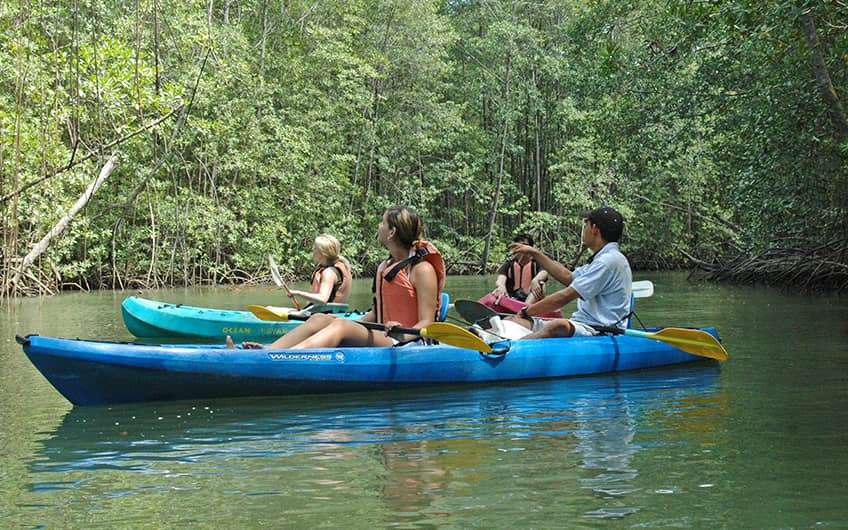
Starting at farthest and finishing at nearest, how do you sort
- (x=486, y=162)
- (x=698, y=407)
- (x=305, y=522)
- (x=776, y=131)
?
(x=486, y=162) → (x=776, y=131) → (x=698, y=407) → (x=305, y=522)

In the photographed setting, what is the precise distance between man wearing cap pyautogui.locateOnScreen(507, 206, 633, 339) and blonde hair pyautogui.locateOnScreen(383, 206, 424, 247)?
2.32 feet

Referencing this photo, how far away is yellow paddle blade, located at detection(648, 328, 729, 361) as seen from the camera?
7301mm

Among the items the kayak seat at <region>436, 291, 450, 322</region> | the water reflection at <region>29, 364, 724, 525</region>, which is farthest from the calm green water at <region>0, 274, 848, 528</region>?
the kayak seat at <region>436, 291, 450, 322</region>

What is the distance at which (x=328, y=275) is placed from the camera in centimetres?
889

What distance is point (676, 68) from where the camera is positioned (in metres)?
14.6

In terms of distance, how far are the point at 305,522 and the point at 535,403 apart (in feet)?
9.23

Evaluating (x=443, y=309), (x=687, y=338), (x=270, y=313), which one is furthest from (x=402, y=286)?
(x=270, y=313)

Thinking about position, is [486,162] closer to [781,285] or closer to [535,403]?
[781,285]

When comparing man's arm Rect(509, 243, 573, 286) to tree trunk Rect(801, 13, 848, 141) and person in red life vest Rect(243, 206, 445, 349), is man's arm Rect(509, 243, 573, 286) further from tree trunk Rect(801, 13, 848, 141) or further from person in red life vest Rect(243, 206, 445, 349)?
tree trunk Rect(801, 13, 848, 141)

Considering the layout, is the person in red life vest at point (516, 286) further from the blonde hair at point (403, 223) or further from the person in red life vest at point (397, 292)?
the blonde hair at point (403, 223)

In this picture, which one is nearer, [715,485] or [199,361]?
[715,485]

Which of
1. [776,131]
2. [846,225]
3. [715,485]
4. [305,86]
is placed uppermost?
[305,86]

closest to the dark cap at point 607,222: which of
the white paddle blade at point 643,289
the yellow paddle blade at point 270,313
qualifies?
the white paddle blade at point 643,289

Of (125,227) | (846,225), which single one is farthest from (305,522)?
(125,227)
